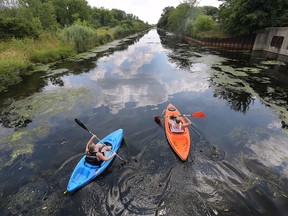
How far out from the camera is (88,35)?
23.4 meters

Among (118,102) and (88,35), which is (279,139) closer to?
(118,102)

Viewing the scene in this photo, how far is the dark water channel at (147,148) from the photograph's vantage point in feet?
14.0

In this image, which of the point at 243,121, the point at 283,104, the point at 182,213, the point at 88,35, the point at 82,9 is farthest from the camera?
the point at 82,9

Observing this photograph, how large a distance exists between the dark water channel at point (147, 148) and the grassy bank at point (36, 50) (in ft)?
3.47

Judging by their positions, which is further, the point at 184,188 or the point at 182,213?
the point at 184,188

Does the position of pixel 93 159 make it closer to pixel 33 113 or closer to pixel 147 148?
pixel 147 148

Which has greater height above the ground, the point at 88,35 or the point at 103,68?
the point at 88,35

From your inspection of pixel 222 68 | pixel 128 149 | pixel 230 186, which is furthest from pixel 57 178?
pixel 222 68

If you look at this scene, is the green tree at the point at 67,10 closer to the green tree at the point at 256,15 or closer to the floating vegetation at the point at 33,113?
the green tree at the point at 256,15

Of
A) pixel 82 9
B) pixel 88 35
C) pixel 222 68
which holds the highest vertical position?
pixel 82 9

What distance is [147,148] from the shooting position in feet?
19.9

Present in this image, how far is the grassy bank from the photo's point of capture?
11531 millimetres

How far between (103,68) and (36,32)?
26.4 feet

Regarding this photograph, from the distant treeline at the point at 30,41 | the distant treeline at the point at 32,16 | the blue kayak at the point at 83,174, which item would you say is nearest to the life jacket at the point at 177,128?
the blue kayak at the point at 83,174
